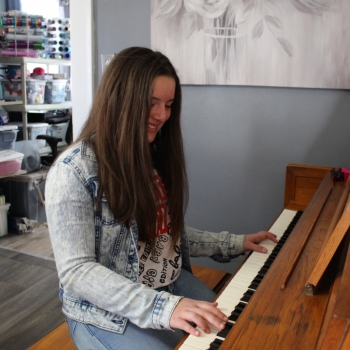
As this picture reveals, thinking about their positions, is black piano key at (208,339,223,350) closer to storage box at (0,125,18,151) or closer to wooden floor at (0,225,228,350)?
wooden floor at (0,225,228,350)

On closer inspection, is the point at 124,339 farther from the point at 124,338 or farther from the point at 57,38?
the point at 57,38

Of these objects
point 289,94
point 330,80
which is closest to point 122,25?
point 289,94

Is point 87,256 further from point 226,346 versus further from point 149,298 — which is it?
point 226,346

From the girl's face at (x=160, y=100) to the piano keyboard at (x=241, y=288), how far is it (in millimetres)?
→ 419

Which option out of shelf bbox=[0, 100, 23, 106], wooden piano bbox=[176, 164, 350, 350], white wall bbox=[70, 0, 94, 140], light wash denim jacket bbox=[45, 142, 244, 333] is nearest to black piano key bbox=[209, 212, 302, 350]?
wooden piano bbox=[176, 164, 350, 350]

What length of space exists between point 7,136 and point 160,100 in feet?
8.18

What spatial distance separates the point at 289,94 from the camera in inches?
70.8

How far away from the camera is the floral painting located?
1.66 meters

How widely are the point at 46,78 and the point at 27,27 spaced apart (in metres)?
0.45

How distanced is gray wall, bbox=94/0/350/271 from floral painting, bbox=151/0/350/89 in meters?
0.06

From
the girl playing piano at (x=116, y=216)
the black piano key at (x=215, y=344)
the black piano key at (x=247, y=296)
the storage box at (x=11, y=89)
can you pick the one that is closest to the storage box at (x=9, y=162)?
the storage box at (x=11, y=89)

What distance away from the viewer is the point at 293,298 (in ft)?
2.79

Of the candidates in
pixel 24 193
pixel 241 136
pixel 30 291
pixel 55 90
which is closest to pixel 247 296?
pixel 241 136

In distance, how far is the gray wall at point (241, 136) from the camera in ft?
5.78
